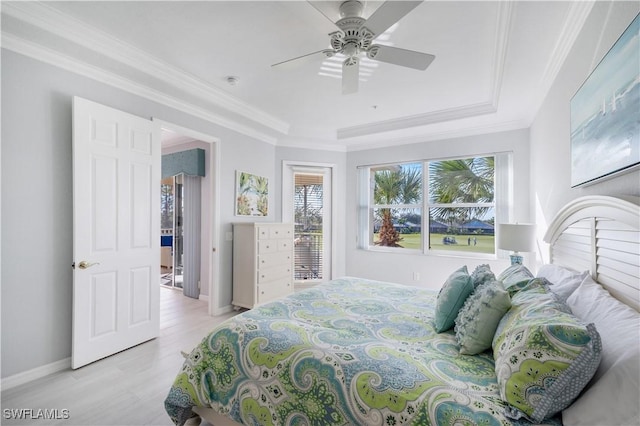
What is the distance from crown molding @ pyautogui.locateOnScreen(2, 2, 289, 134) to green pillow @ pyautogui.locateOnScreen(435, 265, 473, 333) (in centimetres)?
291

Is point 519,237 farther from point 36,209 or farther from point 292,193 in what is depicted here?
point 36,209

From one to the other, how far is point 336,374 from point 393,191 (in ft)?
12.7

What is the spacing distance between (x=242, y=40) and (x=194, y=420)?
103 inches

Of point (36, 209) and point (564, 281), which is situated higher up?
point (36, 209)

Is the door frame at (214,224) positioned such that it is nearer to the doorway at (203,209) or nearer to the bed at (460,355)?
the doorway at (203,209)

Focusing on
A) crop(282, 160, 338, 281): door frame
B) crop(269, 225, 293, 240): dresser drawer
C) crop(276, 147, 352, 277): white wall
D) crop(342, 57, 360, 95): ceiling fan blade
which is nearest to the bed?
crop(342, 57, 360, 95): ceiling fan blade

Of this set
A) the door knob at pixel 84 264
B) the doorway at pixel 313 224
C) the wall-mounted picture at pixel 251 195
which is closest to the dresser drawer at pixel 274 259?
the wall-mounted picture at pixel 251 195

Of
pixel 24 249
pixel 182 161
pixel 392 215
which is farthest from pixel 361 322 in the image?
pixel 182 161

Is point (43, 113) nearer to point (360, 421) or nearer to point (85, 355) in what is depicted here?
point (85, 355)

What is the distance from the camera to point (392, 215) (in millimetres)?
4824

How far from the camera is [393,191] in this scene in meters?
4.79

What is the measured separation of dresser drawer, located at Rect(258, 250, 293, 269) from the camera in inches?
148

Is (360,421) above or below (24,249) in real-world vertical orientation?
below

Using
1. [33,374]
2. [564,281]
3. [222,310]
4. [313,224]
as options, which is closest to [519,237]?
[564,281]
